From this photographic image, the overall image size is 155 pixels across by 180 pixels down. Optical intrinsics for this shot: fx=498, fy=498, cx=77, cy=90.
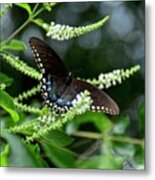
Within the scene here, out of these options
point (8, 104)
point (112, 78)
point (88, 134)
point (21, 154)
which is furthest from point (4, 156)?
point (112, 78)

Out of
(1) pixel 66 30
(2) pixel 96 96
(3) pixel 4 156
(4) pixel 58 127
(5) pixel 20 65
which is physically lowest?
(3) pixel 4 156

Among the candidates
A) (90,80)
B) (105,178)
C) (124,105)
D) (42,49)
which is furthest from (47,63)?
(105,178)

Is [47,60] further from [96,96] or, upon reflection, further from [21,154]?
[21,154]

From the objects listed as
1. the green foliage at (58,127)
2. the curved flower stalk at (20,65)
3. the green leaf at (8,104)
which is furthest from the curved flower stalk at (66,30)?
the green leaf at (8,104)

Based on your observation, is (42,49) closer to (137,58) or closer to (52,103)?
(52,103)

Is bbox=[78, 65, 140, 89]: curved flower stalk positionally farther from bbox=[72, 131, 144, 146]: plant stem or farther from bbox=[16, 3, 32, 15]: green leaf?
bbox=[16, 3, 32, 15]: green leaf

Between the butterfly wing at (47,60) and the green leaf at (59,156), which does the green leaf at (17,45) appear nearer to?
the butterfly wing at (47,60)
